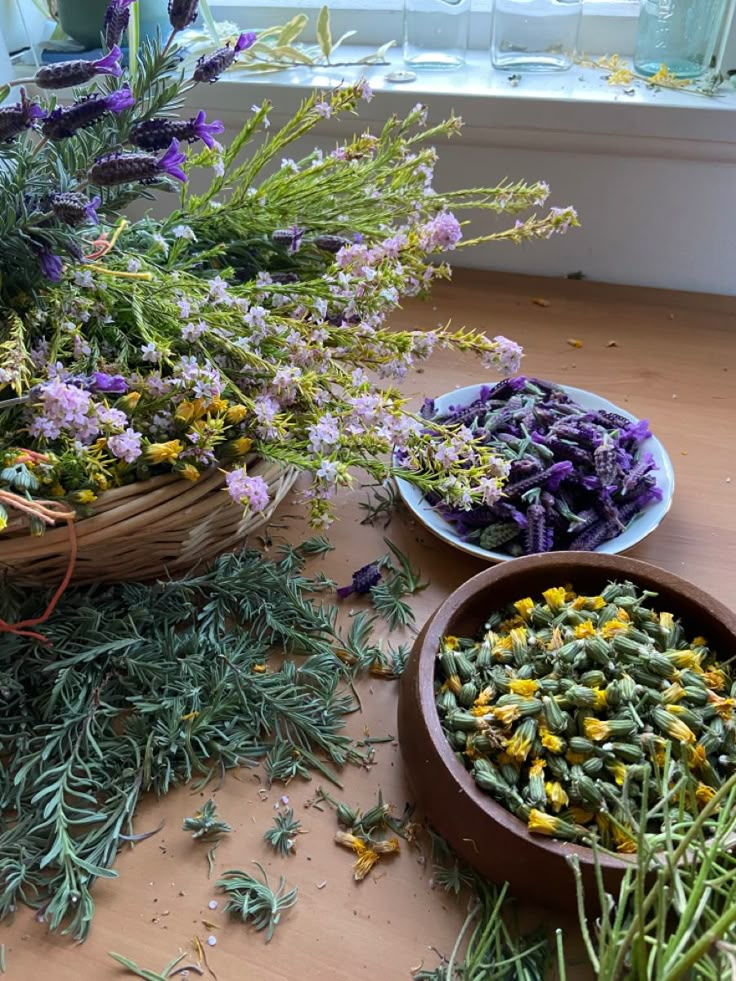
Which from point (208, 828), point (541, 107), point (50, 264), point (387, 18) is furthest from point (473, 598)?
point (387, 18)

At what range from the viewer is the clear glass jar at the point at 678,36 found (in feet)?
2.93

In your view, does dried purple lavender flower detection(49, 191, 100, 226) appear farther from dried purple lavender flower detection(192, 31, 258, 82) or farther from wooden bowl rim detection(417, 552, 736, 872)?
wooden bowl rim detection(417, 552, 736, 872)

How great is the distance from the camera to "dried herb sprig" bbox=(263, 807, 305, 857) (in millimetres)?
489

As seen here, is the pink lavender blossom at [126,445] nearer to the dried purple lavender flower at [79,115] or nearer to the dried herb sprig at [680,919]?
the dried purple lavender flower at [79,115]

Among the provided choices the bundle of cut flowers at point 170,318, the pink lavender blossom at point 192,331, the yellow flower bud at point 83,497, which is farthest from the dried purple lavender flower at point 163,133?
the yellow flower bud at point 83,497

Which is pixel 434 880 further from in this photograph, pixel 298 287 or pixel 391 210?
pixel 391 210

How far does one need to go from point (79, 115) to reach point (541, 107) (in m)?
0.58

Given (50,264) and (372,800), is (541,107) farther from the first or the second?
(372,800)

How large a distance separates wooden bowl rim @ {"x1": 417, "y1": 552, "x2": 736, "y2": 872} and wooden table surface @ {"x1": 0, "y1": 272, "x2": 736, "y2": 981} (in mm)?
74

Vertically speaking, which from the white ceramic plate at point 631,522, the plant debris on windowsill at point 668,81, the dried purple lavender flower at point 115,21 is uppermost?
the dried purple lavender flower at point 115,21


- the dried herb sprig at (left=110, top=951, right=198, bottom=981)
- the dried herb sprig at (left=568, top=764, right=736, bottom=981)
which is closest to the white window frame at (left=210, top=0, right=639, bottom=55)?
the dried herb sprig at (left=568, top=764, right=736, bottom=981)

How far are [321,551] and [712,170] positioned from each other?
0.60m

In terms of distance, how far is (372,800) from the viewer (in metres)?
0.51

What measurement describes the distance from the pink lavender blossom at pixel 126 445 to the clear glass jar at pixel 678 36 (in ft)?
2.46
